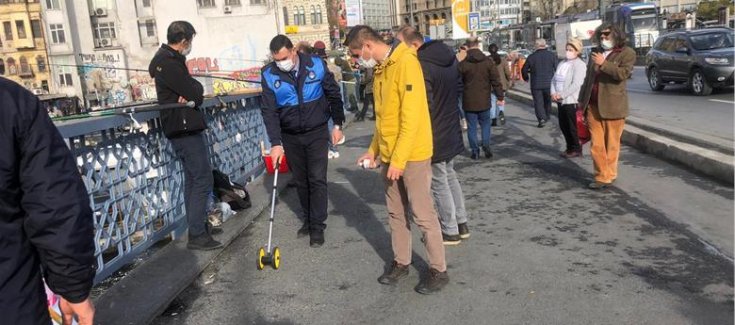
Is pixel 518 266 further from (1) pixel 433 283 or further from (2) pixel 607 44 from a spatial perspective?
(2) pixel 607 44

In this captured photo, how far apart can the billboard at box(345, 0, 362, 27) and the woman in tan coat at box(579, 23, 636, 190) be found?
28907mm

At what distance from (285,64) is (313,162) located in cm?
90

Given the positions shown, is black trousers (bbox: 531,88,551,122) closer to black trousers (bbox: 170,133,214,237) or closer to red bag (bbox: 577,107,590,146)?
red bag (bbox: 577,107,590,146)

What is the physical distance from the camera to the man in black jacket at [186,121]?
16.3 ft

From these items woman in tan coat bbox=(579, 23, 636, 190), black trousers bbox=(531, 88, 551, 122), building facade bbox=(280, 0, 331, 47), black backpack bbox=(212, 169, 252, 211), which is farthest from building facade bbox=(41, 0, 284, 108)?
woman in tan coat bbox=(579, 23, 636, 190)

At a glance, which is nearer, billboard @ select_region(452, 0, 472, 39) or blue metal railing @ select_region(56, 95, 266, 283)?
blue metal railing @ select_region(56, 95, 266, 283)

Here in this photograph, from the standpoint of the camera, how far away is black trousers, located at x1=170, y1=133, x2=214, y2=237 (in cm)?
514

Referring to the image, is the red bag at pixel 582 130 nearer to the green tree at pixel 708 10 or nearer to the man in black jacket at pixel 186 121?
the man in black jacket at pixel 186 121

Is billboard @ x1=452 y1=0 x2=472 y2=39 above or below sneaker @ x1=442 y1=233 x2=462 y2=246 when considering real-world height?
above

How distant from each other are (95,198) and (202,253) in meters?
1.12

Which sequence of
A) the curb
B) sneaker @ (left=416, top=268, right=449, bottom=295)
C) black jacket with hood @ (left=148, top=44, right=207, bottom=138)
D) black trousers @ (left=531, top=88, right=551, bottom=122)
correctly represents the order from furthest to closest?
1. black trousers @ (left=531, top=88, right=551, bottom=122)
2. the curb
3. black jacket with hood @ (left=148, top=44, right=207, bottom=138)
4. sneaker @ (left=416, top=268, right=449, bottom=295)

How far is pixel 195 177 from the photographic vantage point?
5.18 metres

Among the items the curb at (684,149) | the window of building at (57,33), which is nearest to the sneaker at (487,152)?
the curb at (684,149)

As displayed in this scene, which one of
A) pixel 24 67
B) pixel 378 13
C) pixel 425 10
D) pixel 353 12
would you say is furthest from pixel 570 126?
pixel 425 10
